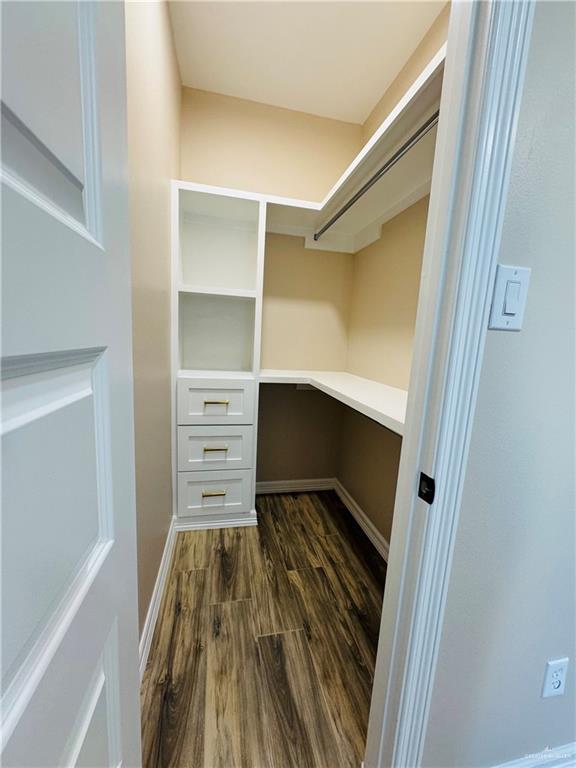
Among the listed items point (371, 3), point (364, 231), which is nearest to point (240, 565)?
point (364, 231)

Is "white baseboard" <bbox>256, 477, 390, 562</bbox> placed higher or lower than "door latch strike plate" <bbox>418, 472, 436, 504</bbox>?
lower

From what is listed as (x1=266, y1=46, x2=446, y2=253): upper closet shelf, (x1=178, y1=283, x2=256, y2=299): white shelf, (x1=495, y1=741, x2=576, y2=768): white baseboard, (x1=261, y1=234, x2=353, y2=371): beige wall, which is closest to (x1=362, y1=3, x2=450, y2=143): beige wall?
(x1=266, y1=46, x2=446, y2=253): upper closet shelf

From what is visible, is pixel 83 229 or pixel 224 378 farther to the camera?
pixel 224 378

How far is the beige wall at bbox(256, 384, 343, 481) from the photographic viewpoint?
2303 mm

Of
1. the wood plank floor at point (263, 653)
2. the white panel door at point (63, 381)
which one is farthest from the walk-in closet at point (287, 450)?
the white panel door at point (63, 381)

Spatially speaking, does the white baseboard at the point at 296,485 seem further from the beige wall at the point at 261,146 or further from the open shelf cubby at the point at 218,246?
the beige wall at the point at 261,146

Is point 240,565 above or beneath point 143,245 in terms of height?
beneath

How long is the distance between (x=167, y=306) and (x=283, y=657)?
5.37 ft

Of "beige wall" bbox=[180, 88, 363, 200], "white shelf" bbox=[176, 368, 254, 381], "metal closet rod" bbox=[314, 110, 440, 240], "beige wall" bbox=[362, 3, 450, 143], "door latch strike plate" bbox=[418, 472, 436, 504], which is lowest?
"door latch strike plate" bbox=[418, 472, 436, 504]

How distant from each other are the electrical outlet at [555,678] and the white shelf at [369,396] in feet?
2.33

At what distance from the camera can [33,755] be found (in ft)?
0.91

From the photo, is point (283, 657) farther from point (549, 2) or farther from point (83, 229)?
point (549, 2)

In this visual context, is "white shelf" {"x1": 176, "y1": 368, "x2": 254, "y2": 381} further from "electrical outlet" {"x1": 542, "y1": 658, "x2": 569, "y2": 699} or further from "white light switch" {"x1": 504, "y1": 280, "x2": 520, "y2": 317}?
"electrical outlet" {"x1": 542, "y1": 658, "x2": 569, "y2": 699}

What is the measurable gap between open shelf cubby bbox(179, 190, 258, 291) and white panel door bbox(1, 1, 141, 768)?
59.7 inches
